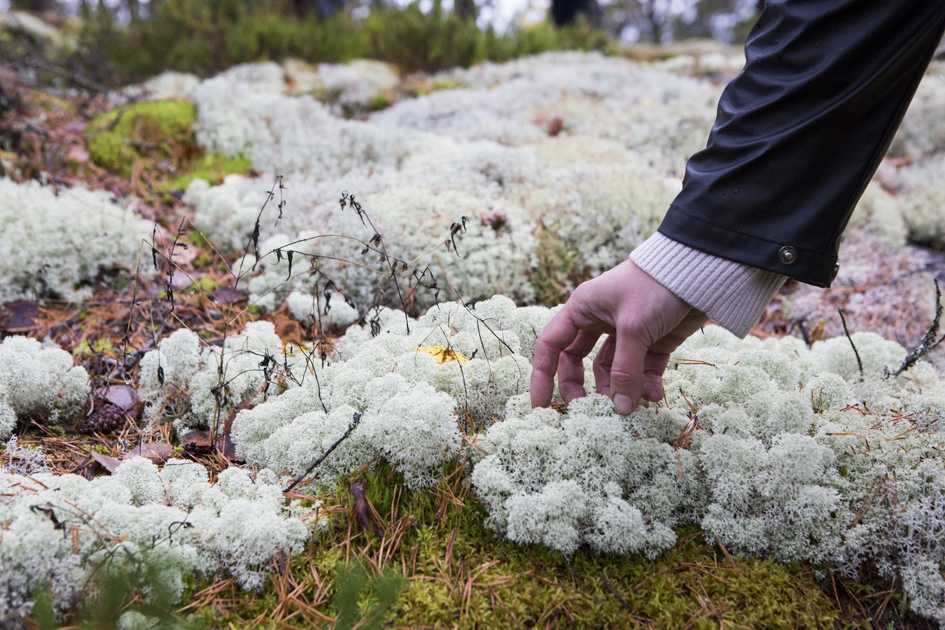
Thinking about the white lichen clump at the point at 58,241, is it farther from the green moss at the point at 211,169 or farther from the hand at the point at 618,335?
the hand at the point at 618,335

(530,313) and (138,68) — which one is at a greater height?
(138,68)

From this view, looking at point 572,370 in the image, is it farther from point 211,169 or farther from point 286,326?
point 211,169

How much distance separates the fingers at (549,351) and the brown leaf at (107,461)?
156 centimetres

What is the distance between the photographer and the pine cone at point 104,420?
2.41 m

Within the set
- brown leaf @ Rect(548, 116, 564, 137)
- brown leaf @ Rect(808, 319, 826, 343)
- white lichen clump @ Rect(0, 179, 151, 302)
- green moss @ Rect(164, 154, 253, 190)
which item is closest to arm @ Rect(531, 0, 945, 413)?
brown leaf @ Rect(808, 319, 826, 343)

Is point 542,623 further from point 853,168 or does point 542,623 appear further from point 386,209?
point 386,209

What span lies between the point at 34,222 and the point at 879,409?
14.9 ft

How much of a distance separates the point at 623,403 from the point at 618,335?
274mm

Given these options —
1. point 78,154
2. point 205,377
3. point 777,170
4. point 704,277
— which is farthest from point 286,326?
point 78,154

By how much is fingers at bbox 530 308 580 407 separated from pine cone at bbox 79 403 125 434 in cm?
181

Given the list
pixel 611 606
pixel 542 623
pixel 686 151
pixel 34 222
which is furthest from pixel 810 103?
pixel 686 151

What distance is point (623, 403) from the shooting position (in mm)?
1854

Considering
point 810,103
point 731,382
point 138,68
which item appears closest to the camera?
point 810,103

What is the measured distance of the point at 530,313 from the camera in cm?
251
